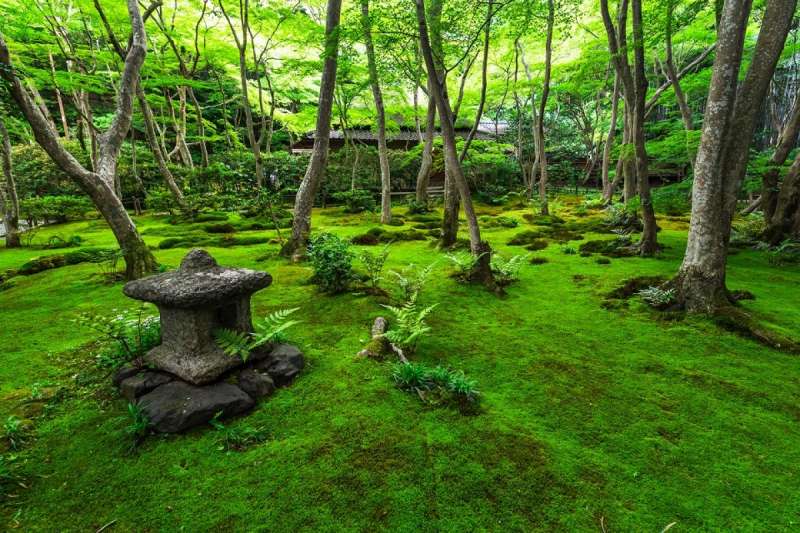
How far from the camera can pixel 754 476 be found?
2.74 metres

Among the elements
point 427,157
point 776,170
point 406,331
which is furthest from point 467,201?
point 427,157

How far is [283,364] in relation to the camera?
401 centimetres

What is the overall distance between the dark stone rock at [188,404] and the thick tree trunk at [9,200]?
468 inches

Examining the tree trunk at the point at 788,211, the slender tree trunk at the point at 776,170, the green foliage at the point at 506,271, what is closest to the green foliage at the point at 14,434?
the green foliage at the point at 506,271

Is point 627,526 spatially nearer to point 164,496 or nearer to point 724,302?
point 164,496

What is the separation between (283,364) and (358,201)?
1467 centimetres

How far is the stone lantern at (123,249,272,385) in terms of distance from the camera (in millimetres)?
3395

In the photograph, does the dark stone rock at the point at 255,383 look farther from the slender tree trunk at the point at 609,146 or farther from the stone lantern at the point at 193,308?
the slender tree trunk at the point at 609,146

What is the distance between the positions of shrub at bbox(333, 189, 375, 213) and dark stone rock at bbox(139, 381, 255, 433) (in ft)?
48.2

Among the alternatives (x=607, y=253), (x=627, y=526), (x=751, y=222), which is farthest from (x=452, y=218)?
(x=751, y=222)

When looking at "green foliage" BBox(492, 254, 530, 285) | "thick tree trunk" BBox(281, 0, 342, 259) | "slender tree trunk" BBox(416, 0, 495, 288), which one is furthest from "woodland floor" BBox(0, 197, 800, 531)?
"thick tree trunk" BBox(281, 0, 342, 259)

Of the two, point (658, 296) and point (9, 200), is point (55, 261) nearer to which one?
point (9, 200)

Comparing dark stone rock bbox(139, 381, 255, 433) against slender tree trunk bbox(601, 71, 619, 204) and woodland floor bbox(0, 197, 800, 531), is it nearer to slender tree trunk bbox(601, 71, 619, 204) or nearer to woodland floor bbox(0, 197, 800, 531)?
woodland floor bbox(0, 197, 800, 531)

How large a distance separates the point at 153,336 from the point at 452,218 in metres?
7.16
